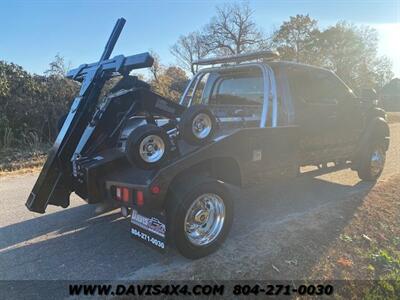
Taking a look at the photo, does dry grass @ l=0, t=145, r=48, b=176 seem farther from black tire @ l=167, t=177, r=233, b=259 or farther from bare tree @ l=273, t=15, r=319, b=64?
bare tree @ l=273, t=15, r=319, b=64

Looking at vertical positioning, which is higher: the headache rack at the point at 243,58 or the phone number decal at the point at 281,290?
the headache rack at the point at 243,58

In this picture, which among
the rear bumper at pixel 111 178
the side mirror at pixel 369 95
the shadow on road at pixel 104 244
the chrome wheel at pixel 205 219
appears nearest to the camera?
the rear bumper at pixel 111 178

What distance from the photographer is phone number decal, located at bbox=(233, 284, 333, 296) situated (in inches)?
125

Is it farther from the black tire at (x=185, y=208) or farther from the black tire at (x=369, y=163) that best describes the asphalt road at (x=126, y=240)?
the black tire at (x=369, y=163)

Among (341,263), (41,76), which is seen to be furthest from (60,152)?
(41,76)

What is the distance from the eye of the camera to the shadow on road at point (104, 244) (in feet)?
11.9

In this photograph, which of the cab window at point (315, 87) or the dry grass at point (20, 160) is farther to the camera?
the dry grass at point (20, 160)

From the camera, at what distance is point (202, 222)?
12.5 ft

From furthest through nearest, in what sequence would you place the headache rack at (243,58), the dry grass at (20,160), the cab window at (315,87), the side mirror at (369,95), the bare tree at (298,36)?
the bare tree at (298,36) → the dry grass at (20,160) → the side mirror at (369,95) → the cab window at (315,87) → the headache rack at (243,58)

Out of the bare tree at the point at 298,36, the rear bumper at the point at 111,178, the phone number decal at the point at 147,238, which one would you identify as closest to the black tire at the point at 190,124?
the rear bumper at the point at 111,178

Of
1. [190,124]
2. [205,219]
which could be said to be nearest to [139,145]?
[190,124]

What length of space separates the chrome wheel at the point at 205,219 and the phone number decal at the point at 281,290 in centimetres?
71

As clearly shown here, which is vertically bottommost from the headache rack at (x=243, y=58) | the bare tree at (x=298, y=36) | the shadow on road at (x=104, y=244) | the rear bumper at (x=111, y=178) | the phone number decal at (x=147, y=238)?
the shadow on road at (x=104, y=244)

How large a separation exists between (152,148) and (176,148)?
31 cm
